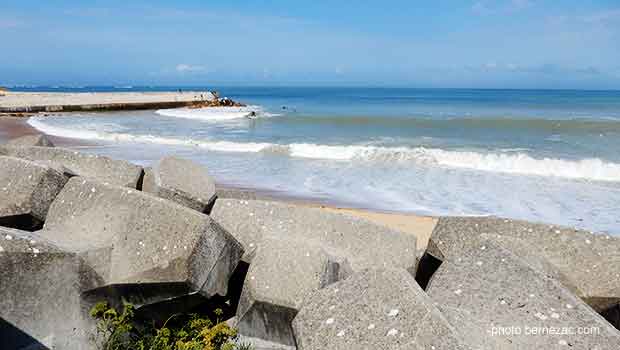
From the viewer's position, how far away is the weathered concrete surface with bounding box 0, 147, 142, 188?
15.0 ft

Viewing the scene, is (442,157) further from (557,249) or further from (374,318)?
(374,318)

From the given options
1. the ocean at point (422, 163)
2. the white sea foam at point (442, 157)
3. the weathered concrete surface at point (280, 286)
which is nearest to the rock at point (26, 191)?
the weathered concrete surface at point (280, 286)

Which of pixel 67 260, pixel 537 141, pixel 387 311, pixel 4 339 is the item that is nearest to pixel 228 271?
pixel 67 260

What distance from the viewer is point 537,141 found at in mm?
20938

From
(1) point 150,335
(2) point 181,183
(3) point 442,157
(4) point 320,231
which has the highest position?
(2) point 181,183

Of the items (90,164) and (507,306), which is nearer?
(507,306)

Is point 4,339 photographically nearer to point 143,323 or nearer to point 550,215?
point 143,323

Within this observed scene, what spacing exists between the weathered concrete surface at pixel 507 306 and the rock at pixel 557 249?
16 cm

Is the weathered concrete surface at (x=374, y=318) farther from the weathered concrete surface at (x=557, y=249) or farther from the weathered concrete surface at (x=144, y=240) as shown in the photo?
the weathered concrete surface at (x=144, y=240)

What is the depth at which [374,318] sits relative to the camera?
6.64 ft

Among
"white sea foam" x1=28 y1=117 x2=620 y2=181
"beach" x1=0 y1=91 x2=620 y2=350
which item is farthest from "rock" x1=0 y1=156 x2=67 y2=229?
"white sea foam" x1=28 y1=117 x2=620 y2=181

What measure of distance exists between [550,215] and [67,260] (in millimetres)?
7872

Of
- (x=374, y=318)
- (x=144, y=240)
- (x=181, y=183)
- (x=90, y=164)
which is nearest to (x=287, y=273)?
(x=144, y=240)

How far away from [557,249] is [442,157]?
1260 cm
